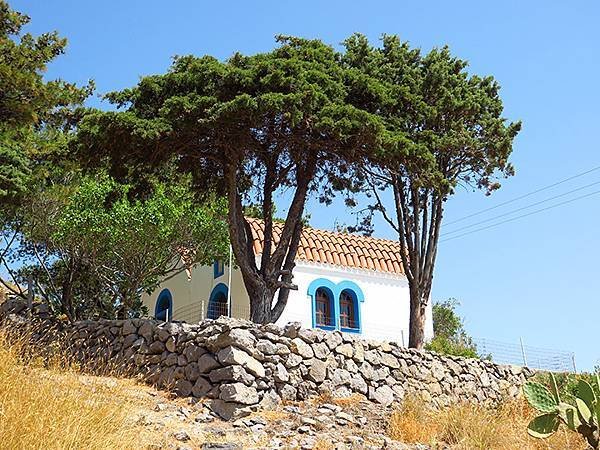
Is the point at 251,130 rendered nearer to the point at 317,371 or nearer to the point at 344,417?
the point at 317,371

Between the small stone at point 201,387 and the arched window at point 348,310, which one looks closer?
the small stone at point 201,387

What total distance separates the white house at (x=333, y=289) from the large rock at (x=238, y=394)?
973cm

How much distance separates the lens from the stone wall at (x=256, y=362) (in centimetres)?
1147

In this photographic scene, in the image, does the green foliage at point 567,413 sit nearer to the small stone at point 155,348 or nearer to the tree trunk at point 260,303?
the tree trunk at point 260,303

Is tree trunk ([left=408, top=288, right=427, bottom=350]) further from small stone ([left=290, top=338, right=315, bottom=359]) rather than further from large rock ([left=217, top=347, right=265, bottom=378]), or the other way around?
large rock ([left=217, top=347, right=265, bottom=378])

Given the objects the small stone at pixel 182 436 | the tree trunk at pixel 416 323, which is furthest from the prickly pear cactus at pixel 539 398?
the tree trunk at pixel 416 323

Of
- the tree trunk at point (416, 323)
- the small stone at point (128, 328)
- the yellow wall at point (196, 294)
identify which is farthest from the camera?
the yellow wall at point (196, 294)

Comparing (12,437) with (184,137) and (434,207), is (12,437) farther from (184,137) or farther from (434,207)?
(434,207)

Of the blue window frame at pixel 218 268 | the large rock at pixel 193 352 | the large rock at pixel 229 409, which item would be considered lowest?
the large rock at pixel 229 409

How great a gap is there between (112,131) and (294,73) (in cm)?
376

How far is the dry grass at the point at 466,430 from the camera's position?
10107 mm

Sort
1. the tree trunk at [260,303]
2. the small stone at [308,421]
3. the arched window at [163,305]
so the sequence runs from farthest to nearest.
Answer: the arched window at [163,305] < the tree trunk at [260,303] < the small stone at [308,421]

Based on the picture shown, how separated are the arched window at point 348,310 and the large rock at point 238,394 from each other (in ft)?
39.1

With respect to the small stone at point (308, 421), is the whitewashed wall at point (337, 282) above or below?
above
